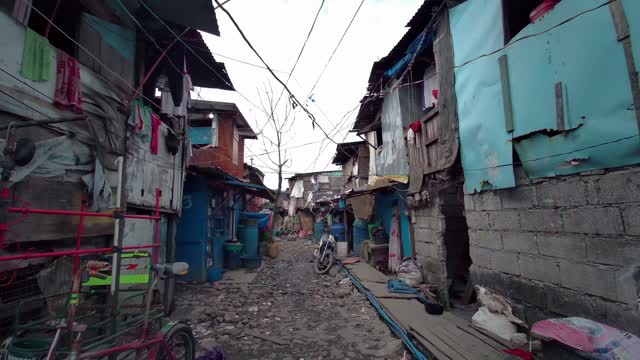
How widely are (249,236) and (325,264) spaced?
3.42 m

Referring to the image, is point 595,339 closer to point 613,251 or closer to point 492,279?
point 613,251

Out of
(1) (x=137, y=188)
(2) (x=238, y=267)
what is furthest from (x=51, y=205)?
(2) (x=238, y=267)

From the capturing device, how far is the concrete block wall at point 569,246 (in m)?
3.04

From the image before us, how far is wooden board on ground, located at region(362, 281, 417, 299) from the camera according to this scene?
6.82 m

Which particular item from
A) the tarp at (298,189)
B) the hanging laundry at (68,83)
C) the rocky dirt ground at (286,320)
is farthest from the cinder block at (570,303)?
the tarp at (298,189)

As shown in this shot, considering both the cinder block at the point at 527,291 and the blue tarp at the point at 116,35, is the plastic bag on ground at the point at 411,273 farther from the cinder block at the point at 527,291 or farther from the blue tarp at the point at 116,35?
the blue tarp at the point at 116,35

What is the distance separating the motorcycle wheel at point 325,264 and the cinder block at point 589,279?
8.81 meters

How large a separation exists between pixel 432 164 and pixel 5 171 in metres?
7.14

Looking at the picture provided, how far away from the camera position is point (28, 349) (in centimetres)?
242

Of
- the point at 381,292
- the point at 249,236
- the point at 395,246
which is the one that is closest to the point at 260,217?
the point at 249,236

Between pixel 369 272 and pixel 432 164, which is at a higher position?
pixel 432 164

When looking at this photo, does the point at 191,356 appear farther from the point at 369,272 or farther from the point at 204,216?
the point at 369,272

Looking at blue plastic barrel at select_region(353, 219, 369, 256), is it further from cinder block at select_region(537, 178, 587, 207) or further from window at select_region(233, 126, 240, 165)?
cinder block at select_region(537, 178, 587, 207)

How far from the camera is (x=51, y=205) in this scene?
13.6 ft
